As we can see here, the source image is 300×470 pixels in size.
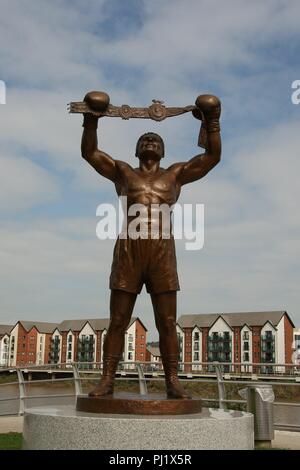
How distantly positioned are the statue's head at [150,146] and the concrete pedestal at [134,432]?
91.9 inches

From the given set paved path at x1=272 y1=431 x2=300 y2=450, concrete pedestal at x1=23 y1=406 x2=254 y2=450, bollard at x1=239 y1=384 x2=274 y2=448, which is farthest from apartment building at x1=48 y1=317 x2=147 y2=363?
concrete pedestal at x1=23 y1=406 x2=254 y2=450

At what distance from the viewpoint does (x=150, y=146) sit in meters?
5.11

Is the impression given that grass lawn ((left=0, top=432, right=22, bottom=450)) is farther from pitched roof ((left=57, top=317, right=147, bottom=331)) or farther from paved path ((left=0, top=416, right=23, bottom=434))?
pitched roof ((left=57, top=317, right=147, bottom=331))

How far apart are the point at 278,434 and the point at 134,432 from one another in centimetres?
499

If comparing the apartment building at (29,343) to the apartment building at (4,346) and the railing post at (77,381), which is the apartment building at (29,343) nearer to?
the apartment building at (4,346)

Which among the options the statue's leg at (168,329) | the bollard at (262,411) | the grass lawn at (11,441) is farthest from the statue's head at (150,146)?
the bollard at (262,411)

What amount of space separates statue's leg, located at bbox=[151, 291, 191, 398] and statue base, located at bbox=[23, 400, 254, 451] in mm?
799

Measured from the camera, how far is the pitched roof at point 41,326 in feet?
231

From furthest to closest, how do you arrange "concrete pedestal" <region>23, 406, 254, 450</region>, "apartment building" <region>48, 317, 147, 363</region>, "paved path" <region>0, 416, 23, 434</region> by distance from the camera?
"apartment building" <region>48, 317, 147, 363</region> → "paved path" <region>0, 416, 23, 434</region> → "concrete pedestal" <region>23, 406, 254, 450</region>

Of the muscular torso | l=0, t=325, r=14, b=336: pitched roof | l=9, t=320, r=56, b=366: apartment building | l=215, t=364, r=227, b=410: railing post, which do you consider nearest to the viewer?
the muscular torso

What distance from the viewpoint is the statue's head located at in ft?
16.8
